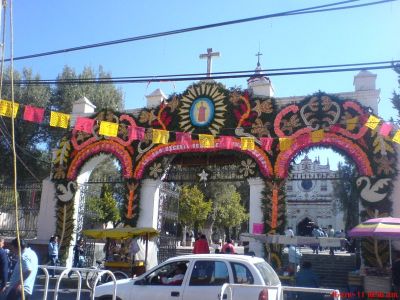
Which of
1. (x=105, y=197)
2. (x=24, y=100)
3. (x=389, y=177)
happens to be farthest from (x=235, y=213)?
(x=389, y=177)

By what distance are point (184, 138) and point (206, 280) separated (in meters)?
9.47

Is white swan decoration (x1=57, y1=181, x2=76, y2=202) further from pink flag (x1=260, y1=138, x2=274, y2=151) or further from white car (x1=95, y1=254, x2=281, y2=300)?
white car (x1=95, y1=254, x2=281, y2=300)

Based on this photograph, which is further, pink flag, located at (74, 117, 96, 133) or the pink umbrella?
pink flag, located at (74, 117, 96, 133)

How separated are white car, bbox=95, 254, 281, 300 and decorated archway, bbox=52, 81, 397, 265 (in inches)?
301

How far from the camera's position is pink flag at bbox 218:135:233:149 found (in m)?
16.7

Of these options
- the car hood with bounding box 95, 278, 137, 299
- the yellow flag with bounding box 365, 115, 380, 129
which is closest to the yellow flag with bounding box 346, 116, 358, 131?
the yellow flag with bounding box 365, 115, 380, 129

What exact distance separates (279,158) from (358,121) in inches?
116

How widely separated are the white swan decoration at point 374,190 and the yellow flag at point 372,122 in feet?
5.61

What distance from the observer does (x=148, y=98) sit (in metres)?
19.0

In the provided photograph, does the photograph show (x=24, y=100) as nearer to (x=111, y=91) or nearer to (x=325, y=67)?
(x=111, y=91)

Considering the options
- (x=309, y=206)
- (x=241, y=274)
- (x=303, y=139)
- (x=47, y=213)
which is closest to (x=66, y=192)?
(x=47, y=213)

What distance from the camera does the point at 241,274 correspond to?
809cm

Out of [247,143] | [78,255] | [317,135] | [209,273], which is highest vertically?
[317,135]

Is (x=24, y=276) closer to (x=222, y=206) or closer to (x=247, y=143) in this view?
(x=247, y=143)
